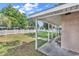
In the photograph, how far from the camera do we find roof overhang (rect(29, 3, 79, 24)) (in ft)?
11.4

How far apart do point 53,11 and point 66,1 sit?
227 millimetres

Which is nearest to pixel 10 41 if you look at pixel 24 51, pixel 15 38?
pixel 15 38

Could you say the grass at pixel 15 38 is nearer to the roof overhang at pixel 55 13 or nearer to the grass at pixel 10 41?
the grass at pixel 10 41

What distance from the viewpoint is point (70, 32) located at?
3588mm

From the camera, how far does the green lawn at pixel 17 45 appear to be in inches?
141

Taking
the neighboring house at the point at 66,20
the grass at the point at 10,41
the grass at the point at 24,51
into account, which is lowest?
the grass at the point at 24,51

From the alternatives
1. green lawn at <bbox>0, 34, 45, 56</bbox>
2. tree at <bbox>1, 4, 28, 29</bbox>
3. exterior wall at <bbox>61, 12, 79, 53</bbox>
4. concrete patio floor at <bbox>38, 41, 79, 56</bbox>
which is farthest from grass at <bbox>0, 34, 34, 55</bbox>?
exterior wall at <bbox>61, 12, 79, 53</bbox>

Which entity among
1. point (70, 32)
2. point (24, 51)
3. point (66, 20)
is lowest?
point (24, 51)

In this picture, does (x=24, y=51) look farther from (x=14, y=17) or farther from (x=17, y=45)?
(x=14, y=17)

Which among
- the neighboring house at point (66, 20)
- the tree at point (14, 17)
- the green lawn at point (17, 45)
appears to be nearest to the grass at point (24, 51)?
the green lawn at point (17, 45)

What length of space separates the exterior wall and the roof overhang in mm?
71

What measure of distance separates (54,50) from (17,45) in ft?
1.70

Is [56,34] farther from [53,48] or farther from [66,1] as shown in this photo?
[66,1]

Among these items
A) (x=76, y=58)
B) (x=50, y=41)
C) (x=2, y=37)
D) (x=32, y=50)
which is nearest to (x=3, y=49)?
(x=2, y=37)
